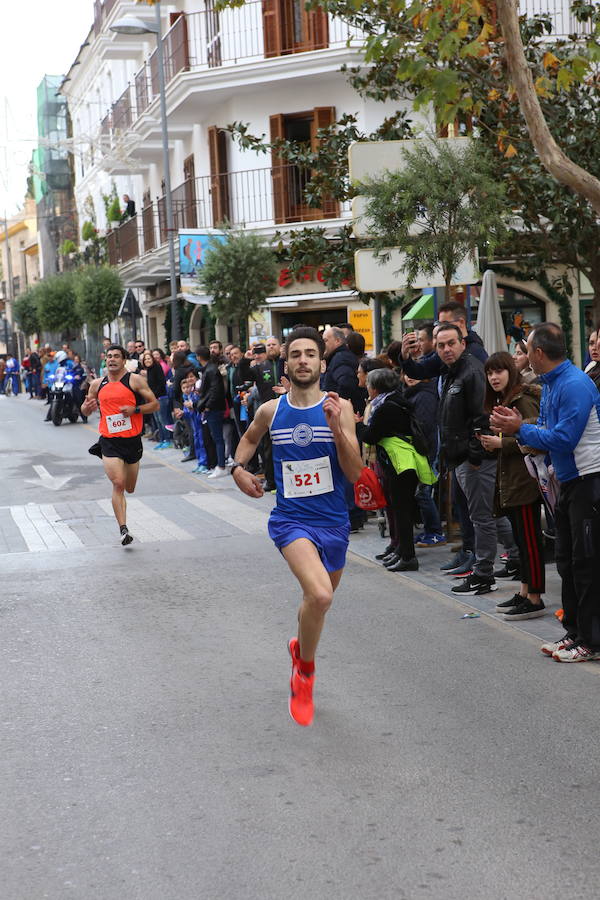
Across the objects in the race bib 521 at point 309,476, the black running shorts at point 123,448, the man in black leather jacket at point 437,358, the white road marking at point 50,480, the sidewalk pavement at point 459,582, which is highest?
the man in black leather jacket at point 437,358

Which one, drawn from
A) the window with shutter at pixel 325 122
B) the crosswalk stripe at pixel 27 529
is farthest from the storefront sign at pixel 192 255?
the crosswalk stripe at pixel 27 529

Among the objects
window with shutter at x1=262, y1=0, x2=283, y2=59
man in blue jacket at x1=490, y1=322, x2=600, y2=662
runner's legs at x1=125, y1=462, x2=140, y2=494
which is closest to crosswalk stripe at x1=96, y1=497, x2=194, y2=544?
runner's legs at x1=125, y1=462, x2=140, y2=494

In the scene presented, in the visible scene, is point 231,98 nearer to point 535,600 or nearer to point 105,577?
point 105,577

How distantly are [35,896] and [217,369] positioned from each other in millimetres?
13541

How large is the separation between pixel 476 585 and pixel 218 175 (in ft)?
69.7

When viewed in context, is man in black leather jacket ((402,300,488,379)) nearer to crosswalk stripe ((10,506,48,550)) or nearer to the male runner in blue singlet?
the male runner in blue singlet

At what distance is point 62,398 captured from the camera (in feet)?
96.1

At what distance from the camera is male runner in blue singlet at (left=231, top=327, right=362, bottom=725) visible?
599 centimetres

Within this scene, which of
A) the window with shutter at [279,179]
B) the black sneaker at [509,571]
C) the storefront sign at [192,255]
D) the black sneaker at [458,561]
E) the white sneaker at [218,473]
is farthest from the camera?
the window with shutter at [279,179]

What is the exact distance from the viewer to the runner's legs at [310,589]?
19.1 feet

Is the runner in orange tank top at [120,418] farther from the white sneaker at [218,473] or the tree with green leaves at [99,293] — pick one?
the tree with green leaves at [99,293]

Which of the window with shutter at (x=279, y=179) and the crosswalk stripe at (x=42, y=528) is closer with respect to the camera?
the crosswalk stripe at (x=42, y=528)

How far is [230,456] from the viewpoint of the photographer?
18.1 metres

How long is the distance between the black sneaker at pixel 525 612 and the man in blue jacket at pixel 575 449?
1059 millimetres
